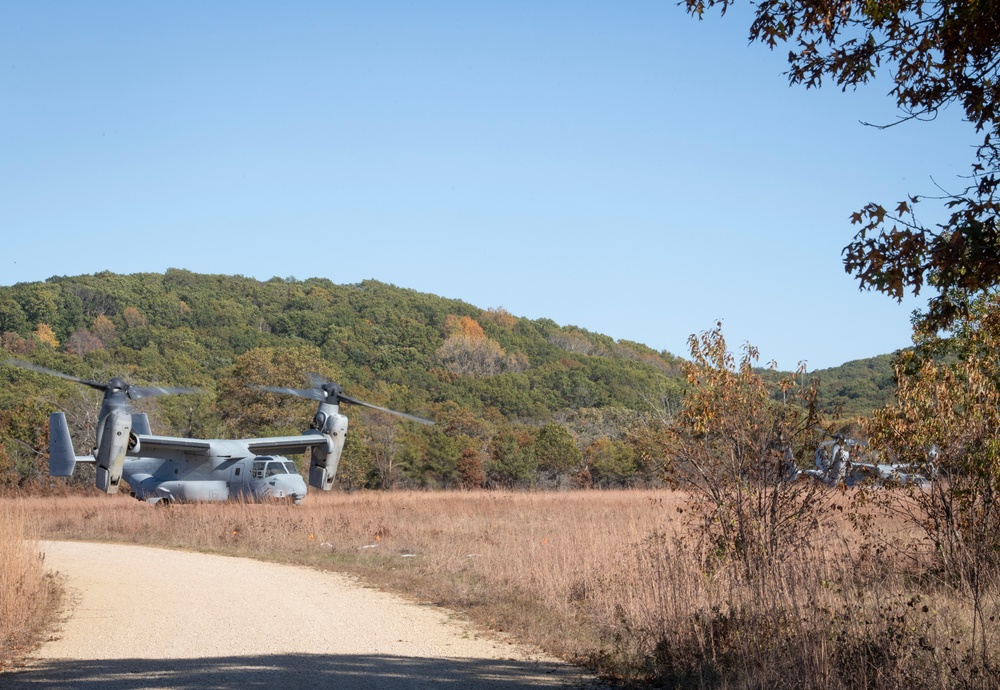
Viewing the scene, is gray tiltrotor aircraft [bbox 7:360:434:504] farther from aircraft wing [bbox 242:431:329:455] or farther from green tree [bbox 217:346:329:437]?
green tree [bbox 217:346:329:437]

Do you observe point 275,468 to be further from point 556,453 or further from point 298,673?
point 556,453

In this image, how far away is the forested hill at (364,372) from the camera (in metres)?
48.4

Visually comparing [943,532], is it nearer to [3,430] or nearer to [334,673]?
[334,673]

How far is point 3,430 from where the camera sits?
45312 millimetres

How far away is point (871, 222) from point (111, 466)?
83.3ft

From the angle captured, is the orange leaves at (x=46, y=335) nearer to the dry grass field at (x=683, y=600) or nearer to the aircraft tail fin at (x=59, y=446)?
the aircraft tail fin at (x=59, y=446)

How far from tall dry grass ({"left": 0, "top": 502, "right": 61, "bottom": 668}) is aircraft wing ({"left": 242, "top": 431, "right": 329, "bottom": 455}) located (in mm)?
18783

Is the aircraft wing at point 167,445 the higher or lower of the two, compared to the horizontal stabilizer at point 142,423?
lower

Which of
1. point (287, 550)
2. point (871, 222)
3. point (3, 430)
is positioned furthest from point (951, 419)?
point (3, 430)

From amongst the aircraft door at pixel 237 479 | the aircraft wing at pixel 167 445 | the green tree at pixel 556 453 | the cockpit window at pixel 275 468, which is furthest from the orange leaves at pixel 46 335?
the cockpit window at pixel 275 468

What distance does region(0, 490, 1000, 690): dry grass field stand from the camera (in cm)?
631

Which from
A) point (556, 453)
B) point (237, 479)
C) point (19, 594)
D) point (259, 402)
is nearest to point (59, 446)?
point (237, 479)

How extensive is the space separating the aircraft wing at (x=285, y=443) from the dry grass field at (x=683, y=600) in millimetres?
10901

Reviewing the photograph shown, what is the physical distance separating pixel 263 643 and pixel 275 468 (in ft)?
70.0
